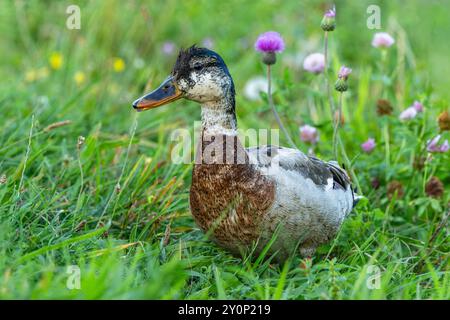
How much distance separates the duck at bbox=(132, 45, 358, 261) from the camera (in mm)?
3139

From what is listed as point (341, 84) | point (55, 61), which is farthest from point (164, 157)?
point (55, 61)

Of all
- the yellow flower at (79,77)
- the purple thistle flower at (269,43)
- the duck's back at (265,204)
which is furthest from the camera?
the yellow flower at (79,77)

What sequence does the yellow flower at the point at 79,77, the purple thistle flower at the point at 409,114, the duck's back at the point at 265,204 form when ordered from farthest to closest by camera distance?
the yellow flower at the point at 79,77, the purple thistle flower at the point at 409,114, the duck's back at the point at 265,204

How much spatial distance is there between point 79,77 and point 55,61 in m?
0.25

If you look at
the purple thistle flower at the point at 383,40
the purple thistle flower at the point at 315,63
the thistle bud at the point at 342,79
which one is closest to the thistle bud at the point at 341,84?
the thistle bud at the point at 342,79

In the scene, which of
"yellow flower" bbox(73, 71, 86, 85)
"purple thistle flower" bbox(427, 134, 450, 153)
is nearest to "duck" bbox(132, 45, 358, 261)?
"purple thistle flower" bbox(427, 134, 450, 153)

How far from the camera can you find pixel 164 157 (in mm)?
4461

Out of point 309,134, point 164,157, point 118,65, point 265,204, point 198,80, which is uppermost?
point 118,65

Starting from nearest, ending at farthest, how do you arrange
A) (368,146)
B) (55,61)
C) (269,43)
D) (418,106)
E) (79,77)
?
(269,43) < (418,106) < (368,146) < (79,77) < (55,61)

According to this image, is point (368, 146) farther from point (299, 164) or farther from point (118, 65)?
point (118, 65)

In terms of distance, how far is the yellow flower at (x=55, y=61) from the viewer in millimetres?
5375

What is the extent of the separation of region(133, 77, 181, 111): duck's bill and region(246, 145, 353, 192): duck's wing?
1.33 feet

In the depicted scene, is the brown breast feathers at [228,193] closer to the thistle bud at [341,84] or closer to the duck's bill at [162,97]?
the duck's bill at [162,97]

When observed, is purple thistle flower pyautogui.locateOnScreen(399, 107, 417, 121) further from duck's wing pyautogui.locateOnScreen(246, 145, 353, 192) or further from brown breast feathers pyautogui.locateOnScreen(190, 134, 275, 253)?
brown breast feathers pyautogui.locateOnScreen(190, 134, 275, 253)
